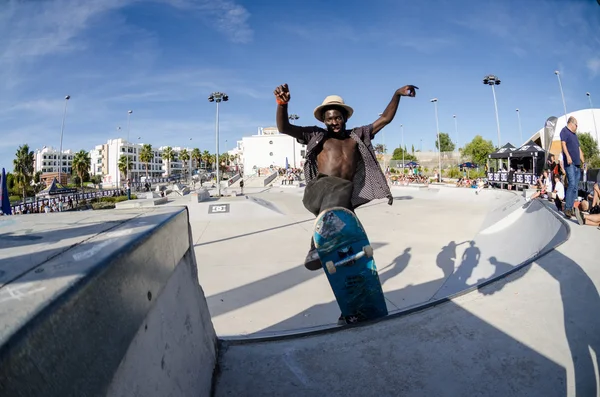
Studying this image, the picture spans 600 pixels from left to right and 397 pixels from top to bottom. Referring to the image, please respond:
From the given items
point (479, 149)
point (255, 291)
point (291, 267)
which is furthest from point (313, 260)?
point (479, 149)

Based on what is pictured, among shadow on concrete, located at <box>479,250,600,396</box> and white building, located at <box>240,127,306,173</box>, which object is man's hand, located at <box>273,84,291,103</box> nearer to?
shadow on concrete, located at <box>479,250,600,396</box>

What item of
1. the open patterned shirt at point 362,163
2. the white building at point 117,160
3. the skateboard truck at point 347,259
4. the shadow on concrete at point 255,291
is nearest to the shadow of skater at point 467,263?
the shadow on concrete at point 255,291

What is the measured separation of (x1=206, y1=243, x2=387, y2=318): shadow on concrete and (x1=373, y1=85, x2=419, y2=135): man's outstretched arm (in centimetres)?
260

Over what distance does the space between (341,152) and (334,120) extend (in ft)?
1.06

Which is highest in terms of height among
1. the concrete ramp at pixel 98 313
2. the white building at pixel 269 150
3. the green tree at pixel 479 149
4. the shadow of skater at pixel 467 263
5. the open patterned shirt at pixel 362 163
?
the white building at pixel 269 150

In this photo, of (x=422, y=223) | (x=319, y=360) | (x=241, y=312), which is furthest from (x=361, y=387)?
(x=422, y=223)

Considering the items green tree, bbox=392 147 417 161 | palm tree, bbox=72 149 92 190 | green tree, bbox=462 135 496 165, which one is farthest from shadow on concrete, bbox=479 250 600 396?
green tree, bbox=392 147 417 161

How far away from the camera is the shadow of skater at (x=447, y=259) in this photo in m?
5.93

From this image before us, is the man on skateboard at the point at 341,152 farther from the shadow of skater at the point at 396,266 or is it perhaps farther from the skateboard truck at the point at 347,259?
the shadow of skater at the point at 396,266

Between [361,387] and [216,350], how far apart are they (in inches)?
35.1

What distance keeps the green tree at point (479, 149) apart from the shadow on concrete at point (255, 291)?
251ft

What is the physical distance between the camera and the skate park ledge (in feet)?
1.78

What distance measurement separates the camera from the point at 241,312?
452 centimetres

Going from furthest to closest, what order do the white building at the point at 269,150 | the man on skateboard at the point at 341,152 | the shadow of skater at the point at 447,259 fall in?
the white building at the point at 269,150 < the shadow of skater at the point at 447,259 < the man on skateboard at the point at 341,152
